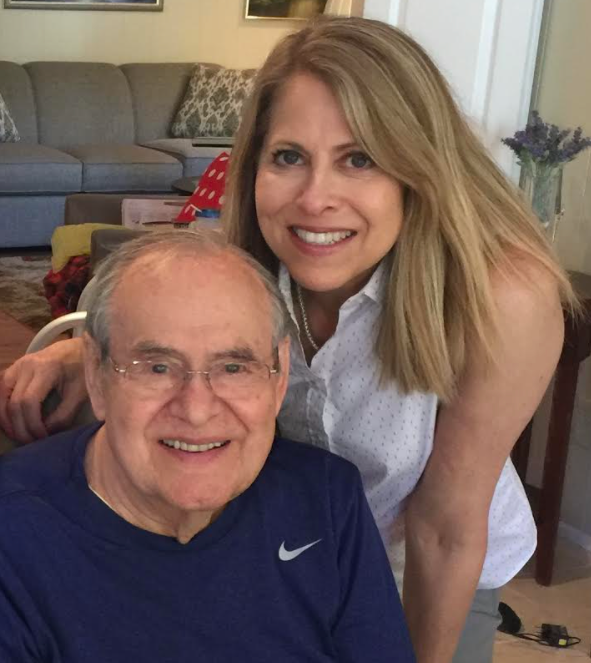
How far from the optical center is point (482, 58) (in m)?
2.63

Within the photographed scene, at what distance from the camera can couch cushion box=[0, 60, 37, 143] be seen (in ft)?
22.0

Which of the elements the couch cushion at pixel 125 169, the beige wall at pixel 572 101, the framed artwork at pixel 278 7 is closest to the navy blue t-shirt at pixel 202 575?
the beige wall at pixel 572 101

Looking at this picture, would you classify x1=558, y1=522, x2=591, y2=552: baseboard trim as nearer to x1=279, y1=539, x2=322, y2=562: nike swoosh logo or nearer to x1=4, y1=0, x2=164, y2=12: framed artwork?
x1=279, y1=539, x2=322, y2=562: nike swoosh logo

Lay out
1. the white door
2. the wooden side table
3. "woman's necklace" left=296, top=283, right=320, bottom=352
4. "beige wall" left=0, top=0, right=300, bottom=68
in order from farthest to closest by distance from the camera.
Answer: "beige wall" left=0, top=0, right=300, bottom=68
the wooden side table
the white door
"woman's necklace" left=296, top=283, right=320, bottom=352

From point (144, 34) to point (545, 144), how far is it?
17.9 ft

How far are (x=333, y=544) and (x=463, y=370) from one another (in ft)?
0.98

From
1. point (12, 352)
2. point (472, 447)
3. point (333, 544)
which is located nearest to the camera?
point (333, 544)

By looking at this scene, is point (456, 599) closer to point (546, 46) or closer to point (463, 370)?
point (463, 370)

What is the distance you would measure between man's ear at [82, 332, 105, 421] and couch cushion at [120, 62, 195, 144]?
20.1 feet

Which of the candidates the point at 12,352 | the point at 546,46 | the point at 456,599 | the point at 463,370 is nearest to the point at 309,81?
the point at 463,370

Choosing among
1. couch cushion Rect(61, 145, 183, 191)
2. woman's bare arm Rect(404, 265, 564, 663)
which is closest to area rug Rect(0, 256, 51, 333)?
couch cushion Rect(61, 145, 183, 191)

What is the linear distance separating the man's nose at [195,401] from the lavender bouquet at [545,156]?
5.88ft

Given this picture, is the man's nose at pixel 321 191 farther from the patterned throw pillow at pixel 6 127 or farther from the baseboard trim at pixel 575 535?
the patterned throw pillow at pixel 6 127

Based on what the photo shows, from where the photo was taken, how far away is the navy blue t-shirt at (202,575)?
1.20 meters
